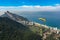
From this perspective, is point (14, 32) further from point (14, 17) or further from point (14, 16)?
point (14, 16)

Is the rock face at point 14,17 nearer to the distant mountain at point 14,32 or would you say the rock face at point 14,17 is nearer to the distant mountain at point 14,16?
the distant mountain at point 14,16

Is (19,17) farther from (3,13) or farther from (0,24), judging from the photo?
(0,24)

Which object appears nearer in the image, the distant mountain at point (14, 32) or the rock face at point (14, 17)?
the distant mountain at point (14, 32)

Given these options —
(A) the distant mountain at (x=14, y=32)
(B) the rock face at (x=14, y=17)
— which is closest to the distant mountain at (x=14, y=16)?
(B) the rock face at (x=14, y=17)

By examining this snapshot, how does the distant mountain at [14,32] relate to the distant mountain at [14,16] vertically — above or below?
below

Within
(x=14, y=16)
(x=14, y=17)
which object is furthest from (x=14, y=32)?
(x=14, y=16)

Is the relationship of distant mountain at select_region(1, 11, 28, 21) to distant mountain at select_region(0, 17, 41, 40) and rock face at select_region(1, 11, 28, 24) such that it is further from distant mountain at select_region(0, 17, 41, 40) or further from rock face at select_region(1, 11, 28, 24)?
distant mountain at select_region(0, 17, 41, 40)

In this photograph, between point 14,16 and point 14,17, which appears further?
point 14,16

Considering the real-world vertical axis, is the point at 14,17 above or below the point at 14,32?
above
